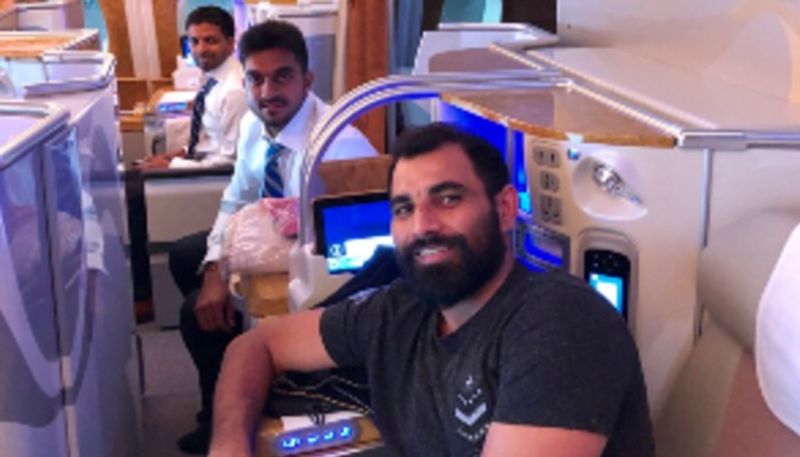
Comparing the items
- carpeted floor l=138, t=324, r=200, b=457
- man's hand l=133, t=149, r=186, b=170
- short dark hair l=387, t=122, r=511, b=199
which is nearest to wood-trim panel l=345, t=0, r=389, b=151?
man's hand l=133, t=149, r=186, b=170

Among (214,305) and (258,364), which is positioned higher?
(258,364)

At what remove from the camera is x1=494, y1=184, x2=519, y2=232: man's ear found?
1811mm

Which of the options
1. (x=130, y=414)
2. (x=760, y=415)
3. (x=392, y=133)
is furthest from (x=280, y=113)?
(x=392, y=133)

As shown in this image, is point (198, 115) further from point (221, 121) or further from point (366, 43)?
point (366, 43)

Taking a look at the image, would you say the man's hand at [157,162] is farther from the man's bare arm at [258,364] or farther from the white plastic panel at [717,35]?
the man's bare arm at [258,364]

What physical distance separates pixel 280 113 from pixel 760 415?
2073 mm

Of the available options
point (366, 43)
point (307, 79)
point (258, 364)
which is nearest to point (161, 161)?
point (366, 43)

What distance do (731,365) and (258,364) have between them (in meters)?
0.91

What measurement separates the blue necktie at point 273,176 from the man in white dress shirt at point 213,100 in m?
1.07

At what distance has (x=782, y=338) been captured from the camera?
1.47 metres

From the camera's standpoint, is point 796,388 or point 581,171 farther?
point 581,171

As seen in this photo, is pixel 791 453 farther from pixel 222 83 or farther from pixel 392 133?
pixel 392 133

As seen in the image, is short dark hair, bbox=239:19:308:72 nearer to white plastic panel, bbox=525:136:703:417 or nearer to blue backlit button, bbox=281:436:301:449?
white plastic panel, bbox=525:136:703:417

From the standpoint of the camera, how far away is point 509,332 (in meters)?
1.63
